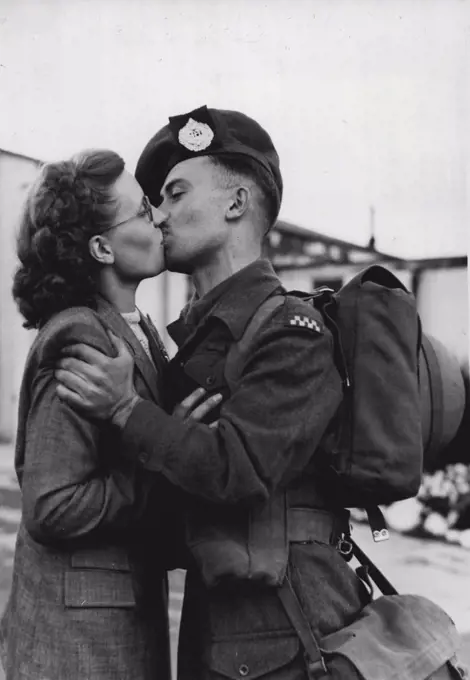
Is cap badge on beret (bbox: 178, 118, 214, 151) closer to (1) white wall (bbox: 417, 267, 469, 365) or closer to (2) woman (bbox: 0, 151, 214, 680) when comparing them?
(2) woman (bbox: 0, 151, 214, 680)

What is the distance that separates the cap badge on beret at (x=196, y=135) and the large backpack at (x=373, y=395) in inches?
17.2

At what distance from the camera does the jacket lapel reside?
6.65ft

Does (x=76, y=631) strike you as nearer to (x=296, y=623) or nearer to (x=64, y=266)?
(x=296, y=623)

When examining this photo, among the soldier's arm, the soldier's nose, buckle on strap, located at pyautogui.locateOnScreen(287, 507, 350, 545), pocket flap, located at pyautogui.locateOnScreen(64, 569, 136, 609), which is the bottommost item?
pocket flap, located at pyautogui.locateOnScreen(64, 569, 136, 609)

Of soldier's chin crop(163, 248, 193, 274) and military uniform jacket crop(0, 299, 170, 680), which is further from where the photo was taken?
soldier's chin crop(163, 248, 193, 274)

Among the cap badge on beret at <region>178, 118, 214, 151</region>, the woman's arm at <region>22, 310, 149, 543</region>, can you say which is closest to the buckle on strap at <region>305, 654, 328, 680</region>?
the woman's arm at <region>22, 310, 149, 543</region>

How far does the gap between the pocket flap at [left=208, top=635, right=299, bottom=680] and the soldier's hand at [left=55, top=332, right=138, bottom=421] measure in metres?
0.53

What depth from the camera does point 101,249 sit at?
209 cm

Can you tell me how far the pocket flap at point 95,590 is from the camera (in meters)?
1.91

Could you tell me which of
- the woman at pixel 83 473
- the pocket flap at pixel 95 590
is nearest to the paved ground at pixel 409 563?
the woman at pixel 83 473

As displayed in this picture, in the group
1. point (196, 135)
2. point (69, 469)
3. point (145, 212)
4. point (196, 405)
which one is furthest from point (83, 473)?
point (196, 135)

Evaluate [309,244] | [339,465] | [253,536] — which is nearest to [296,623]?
[253,536]

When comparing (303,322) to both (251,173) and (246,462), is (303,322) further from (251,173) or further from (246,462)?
(251,173)

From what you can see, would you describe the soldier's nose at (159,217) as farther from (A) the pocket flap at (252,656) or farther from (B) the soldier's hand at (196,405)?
(A) the pocket flap at (252,656)
